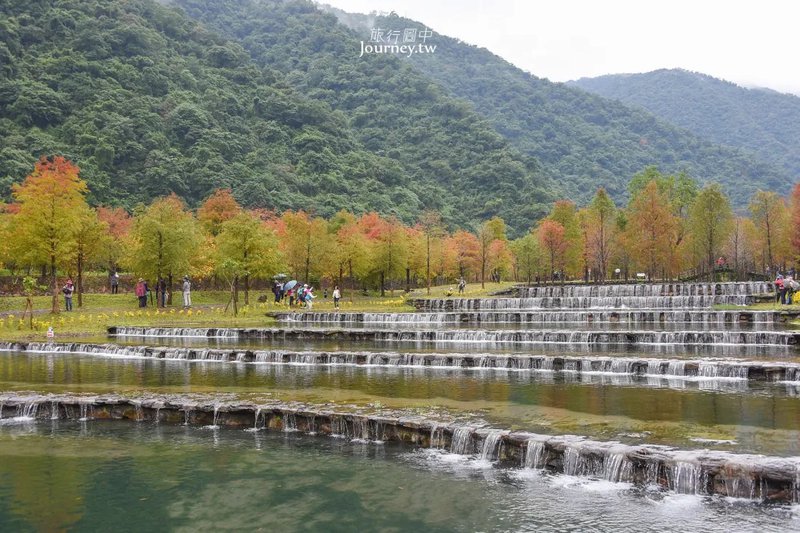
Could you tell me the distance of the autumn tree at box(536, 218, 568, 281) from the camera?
67625 mm

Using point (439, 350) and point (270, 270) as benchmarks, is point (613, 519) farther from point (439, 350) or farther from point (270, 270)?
point (270, 270)

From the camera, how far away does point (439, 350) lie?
85.9 feet

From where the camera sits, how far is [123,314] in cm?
4250

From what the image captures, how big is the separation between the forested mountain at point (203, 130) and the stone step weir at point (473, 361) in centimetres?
5753

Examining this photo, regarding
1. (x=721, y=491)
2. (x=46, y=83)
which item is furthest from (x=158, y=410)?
(x=46, y=83)

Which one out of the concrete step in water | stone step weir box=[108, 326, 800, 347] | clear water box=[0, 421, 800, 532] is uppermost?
the concrete step in water

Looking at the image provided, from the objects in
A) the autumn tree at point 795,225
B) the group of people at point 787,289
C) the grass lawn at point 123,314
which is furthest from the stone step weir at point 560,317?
the autumn tree at point 795,225

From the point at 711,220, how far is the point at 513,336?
42.9 m

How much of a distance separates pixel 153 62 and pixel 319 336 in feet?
341

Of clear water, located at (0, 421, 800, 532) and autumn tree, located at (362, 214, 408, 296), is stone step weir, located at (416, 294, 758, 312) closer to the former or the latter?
autumn tree, located at (362, 214, 408, 296)

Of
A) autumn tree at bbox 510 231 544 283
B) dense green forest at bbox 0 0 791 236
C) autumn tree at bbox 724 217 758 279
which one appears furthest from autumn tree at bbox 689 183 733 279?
dense green forest at bbox 0 0 791 236

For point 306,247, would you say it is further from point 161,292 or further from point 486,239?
point 486,239

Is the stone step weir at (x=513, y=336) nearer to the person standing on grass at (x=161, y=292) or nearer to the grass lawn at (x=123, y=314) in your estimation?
the grass lawn at (x=123, y=314)

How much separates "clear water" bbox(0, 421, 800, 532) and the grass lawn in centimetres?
2241
